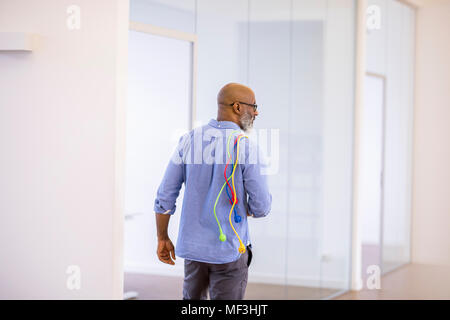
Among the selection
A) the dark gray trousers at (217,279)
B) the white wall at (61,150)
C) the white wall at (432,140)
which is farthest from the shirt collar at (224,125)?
the white wall at (432,140)

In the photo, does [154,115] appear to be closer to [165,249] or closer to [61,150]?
[61,150]

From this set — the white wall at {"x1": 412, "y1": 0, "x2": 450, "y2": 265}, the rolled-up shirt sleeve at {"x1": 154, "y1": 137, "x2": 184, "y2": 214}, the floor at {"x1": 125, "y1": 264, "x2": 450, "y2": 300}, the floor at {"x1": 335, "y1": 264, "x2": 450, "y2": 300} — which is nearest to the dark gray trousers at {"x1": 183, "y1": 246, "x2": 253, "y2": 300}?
the rolled-up shirt sleeve at {"x1": 154, "y1": 137, "x2": 184, "y2": 214}

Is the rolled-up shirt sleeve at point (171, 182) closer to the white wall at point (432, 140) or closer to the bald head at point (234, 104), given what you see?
the bald head at point (234, 104)

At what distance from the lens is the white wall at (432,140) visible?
7.89m

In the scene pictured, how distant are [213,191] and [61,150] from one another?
133 cm

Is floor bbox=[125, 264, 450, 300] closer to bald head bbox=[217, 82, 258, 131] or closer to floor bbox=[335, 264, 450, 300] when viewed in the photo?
floor bbox=[335, 264, 450, 300]

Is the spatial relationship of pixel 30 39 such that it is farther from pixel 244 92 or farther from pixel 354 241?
pixel 354 241

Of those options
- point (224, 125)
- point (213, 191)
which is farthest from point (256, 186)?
point (224, 125)

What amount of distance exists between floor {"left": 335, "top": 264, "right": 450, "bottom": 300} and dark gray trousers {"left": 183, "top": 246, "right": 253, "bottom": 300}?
10.0 feet

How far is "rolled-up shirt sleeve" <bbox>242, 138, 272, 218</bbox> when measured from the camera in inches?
117

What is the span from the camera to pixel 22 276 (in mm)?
4047

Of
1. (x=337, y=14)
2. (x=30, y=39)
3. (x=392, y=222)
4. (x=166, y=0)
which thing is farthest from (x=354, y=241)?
(x=30, y=39)

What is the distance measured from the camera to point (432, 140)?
8.05 meters

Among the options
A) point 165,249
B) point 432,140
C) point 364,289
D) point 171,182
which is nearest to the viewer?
point 171,182
